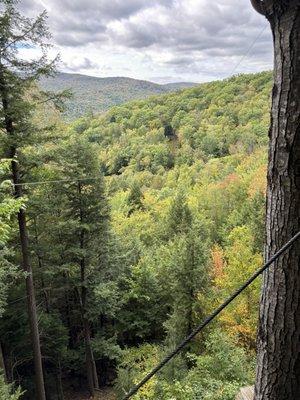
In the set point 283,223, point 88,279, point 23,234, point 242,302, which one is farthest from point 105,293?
point 283,223

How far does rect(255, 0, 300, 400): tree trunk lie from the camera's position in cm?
204

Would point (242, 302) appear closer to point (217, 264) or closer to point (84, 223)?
point (217, 264)

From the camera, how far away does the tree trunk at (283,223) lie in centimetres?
204

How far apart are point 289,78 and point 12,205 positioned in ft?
14.8

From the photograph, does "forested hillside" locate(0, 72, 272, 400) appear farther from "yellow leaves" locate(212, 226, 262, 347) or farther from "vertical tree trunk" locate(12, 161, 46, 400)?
"vertical tree trunk" locate(12, 161, 46, 400)

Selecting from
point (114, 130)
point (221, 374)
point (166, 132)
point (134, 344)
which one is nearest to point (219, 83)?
point (166, 132)

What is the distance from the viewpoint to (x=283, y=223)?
7.35 feet

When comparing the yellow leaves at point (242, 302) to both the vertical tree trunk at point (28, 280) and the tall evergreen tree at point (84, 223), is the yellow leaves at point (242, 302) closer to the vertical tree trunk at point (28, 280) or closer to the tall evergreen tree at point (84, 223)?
the tall evergreen tree at point (84, 223)

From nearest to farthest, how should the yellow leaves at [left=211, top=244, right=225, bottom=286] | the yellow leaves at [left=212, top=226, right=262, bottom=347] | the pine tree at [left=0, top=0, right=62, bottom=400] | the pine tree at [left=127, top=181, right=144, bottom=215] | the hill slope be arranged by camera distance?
1. the pine tree at [left=0, top=0, right=62, bottom=400]
2. the yellow leaves at [left=212, top=226, right=262, bottom=347]
3. the yellow leaves at [left=211, top=244, right=225, bottom=286]
4. the pine tree at [left=127, top=181, right=144, bottom=215]
5. the hill slope

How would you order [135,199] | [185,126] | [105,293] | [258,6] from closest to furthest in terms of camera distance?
1. [258,6]
2. [105,293]
3. [135,199]
4. [185,126]

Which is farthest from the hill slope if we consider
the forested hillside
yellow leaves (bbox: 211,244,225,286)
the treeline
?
the forested hillside

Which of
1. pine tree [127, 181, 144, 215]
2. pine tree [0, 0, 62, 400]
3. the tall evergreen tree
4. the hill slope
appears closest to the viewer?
pine tree [0, 0, 62, 400]

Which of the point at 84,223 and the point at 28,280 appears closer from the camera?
the point at 28,280

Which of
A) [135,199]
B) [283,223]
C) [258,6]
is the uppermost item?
[258,6]
